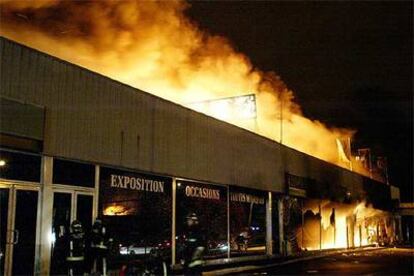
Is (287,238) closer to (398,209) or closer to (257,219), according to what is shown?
(257,219)

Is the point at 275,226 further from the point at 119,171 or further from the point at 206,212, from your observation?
the point at 119,171

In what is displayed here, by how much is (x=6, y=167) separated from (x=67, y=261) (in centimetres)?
262

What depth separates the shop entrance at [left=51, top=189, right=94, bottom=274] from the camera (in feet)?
41.9

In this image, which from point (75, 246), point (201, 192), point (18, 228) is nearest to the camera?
point (18, 228)

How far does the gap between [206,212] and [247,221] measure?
3.82 metres

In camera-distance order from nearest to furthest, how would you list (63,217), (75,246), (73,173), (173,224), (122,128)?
(75,246) < (63,217) < (73,173) < (122,128) < (173,224)

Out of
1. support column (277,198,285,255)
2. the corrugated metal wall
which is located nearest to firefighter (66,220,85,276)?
the corrugated metal wall

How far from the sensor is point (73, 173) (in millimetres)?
13609

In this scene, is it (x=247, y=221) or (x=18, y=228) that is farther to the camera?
(x=247, y=221)

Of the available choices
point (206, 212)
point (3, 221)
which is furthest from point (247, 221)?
point (3, 221)

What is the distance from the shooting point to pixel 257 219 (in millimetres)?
24031

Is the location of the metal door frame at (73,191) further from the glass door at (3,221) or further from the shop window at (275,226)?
the shop window at (275,226)

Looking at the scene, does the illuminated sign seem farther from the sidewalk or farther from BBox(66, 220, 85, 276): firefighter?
BBox(66, 220, 85, 276): firefighter

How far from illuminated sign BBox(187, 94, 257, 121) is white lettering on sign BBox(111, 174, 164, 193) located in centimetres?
1373
